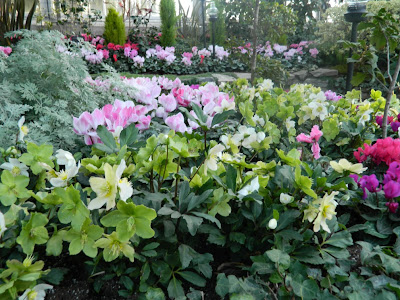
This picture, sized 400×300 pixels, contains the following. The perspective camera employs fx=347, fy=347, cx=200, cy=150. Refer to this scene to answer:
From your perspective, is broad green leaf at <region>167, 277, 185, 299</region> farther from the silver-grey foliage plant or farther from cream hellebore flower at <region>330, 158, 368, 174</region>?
the silver-grey foliage plant

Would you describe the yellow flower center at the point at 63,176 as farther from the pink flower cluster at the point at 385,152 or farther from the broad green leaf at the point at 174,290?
the pink flower cluster at the point at 385,152

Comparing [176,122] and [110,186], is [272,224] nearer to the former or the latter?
[110,186]

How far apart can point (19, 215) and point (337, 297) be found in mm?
930

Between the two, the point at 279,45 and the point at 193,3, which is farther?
the point at 193,3

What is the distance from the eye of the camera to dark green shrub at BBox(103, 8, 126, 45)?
27.4ft

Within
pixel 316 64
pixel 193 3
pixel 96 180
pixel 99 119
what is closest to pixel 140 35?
pixel 193 3

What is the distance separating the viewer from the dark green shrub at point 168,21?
9094mm

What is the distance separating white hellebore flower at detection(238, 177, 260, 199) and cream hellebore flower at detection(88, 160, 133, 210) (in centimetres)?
37

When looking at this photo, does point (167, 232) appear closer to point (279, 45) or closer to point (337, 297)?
point (337, 297)

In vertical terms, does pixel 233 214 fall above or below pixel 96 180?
below

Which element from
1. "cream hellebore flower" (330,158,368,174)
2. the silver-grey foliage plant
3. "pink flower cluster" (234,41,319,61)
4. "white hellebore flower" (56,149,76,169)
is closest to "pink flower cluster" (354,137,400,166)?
"cream hellebore flower" (330,158,368,174)

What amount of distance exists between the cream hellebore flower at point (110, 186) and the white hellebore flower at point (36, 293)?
0.85 ft

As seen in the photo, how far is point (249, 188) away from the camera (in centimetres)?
107

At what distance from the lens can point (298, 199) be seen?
117 centimetres
